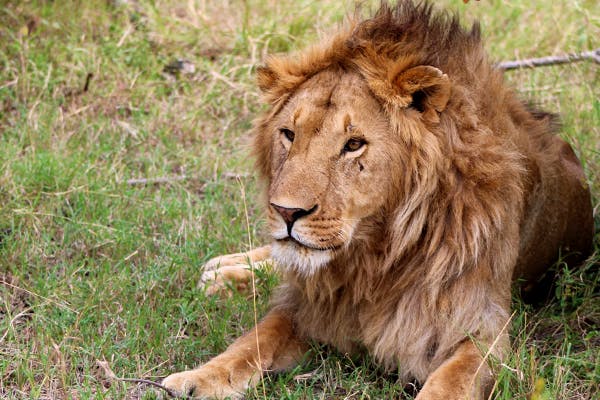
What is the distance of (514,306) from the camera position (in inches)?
150

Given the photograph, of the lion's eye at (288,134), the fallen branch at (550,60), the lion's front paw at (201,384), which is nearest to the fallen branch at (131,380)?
the lion's front paw at (201,384)

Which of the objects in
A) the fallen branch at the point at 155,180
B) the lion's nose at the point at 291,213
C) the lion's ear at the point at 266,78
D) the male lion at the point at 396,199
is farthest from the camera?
the fallen branch at the point at 155,180

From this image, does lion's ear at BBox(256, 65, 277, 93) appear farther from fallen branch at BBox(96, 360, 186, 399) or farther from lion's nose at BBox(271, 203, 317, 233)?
fallen branch at BBox(96, 360, 186, 399)

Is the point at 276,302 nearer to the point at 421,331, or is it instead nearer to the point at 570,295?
the point at 421,331

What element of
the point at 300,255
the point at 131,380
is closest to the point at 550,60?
the point at 300,255

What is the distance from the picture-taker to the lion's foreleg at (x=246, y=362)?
10.6ft

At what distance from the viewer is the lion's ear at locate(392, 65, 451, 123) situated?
10.4ft

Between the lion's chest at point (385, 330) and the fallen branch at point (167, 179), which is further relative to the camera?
the fallen branch at point (167, 179)

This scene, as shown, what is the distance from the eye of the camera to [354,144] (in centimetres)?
318

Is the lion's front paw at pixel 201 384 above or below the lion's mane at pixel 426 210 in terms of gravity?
below

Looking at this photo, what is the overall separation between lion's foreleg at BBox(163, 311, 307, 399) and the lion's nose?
1.83 ft

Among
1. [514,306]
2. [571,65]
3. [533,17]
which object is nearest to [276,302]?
[514,306]

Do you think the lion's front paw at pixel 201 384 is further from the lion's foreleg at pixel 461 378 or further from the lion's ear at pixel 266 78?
the lion's ear at pixel 266 78

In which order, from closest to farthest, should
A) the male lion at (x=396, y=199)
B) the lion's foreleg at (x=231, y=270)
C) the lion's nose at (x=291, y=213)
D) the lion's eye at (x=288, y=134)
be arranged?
the lion's nose at (x=291, y=213) < the male lion at (x=396, y=199) < the lion's eye at (x=288, y=134) < the lion's foreleg at (x=231, y=270)
